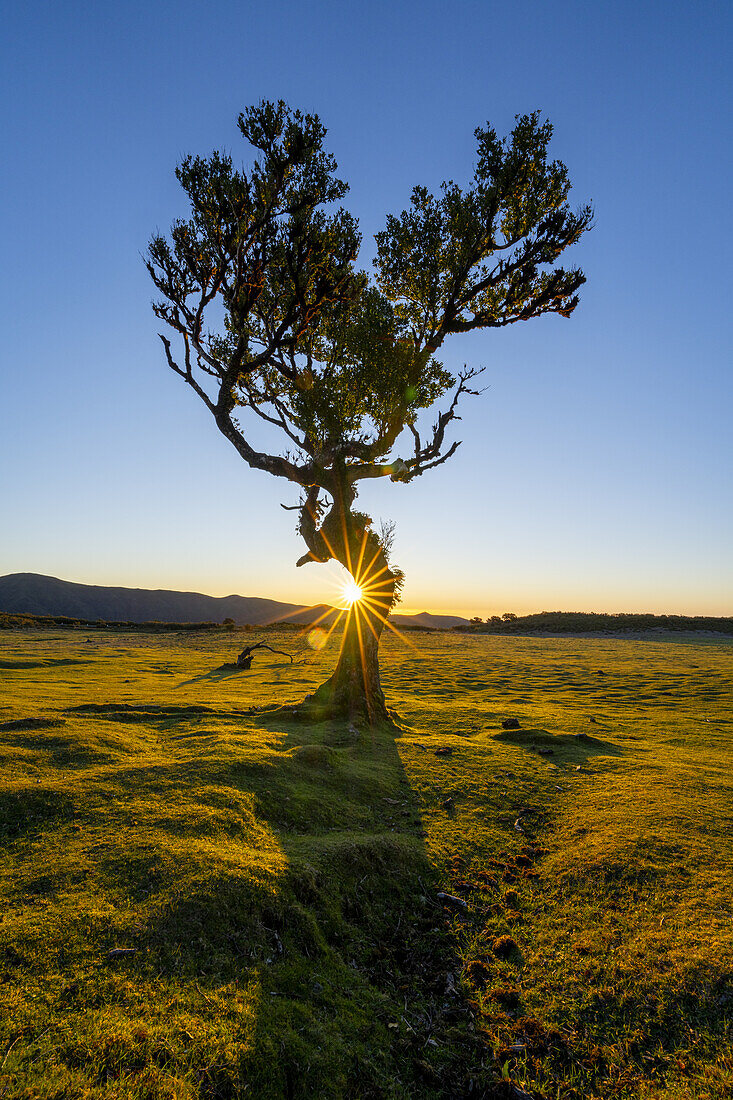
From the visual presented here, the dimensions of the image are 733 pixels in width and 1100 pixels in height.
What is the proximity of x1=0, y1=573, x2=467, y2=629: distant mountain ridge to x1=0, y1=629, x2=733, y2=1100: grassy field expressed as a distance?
5874 inches

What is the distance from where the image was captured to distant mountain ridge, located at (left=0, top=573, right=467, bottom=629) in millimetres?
162125

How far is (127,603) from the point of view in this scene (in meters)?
180

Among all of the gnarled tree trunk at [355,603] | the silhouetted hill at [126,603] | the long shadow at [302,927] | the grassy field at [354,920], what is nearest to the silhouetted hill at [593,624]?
the gnarled tree trunk at [355,603]

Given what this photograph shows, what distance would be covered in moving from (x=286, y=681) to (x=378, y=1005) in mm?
23668

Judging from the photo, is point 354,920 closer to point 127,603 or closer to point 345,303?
point 345,303

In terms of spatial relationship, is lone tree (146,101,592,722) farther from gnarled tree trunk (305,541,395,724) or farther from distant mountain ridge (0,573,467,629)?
distant mountain ridge (0,573,467,629)

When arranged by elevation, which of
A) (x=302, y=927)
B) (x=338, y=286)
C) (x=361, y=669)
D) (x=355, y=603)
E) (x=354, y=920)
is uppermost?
(x=338, y=286)

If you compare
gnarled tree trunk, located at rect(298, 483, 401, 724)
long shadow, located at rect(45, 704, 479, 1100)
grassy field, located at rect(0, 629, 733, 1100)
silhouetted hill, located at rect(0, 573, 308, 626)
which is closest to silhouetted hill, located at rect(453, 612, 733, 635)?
gnarled tree trunk, located at rect(298, 483, 401, 724)

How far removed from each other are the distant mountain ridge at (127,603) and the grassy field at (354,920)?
149199 millimetres

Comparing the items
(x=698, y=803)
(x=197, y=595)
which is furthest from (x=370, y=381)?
(x=197, y=595)

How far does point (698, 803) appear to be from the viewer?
30.3ft

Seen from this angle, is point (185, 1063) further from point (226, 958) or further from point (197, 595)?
point (197, 595)

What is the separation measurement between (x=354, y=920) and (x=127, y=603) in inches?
7712

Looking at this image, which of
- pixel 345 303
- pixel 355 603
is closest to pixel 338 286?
pixel 345 303
